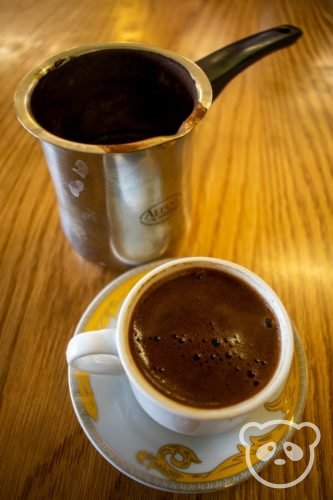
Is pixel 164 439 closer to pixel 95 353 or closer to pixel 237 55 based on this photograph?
pixel 95 353

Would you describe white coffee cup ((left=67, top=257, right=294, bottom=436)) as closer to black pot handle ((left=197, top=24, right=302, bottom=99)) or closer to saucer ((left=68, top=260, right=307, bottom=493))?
saucer ((left=68, top=260, right=307, bottom=493))

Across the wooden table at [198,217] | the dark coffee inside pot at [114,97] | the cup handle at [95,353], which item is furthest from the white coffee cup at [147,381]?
the dark coffee inside pot at [114,97]

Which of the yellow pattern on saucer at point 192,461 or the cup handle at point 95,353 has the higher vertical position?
the cup handle at point 95,353

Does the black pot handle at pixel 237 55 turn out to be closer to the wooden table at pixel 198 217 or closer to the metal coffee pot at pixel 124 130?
the metal coffee pot at pixel 124 130

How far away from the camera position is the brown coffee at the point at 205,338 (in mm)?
466

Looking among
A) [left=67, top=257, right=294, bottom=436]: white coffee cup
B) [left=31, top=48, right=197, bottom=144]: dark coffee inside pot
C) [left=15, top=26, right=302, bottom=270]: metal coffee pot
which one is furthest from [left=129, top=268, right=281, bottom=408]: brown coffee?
[left=31, top=48, right=197, bottom=144]: dark coffee inside pot

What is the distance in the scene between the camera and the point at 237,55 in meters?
0.69

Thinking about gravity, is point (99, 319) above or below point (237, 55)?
below

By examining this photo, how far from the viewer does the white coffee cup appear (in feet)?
1.44

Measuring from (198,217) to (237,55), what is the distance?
0.94 feet

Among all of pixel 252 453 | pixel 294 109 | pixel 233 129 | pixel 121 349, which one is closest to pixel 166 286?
pixel 121 349

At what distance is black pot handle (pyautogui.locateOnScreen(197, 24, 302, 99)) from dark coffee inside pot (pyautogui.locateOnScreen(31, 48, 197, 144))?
67mm

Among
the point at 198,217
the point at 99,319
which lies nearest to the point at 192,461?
the point at 99,319

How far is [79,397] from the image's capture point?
0.54m
